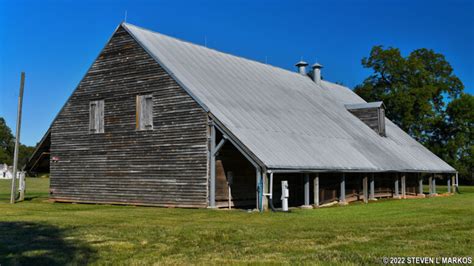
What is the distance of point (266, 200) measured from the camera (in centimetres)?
2183

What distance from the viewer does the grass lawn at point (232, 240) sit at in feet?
31.6

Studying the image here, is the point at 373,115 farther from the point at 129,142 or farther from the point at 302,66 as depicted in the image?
the point at 129,142

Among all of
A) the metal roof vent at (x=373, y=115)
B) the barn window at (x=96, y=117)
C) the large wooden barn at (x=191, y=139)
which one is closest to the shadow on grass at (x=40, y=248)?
the large wooden barn at (x=191, y=139)

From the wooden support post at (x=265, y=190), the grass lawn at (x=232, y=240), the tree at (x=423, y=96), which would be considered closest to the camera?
the grass lawn at (x=232, y=240)

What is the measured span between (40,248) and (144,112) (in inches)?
Answer: 610

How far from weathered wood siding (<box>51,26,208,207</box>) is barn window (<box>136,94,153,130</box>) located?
0.23m

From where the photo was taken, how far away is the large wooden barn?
2341cm

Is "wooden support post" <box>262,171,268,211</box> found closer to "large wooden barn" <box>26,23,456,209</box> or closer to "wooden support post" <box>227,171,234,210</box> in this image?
"large wooden barn" <box>26,23,456,209</box>

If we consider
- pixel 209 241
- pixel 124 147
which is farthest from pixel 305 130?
pixel 209 241

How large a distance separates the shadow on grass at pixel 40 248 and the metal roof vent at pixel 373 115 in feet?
85.3

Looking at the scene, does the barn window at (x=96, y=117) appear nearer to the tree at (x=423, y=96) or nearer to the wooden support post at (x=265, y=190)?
the wooden support post at (x=265, y=190)

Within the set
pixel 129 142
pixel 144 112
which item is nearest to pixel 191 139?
pixel 144 112

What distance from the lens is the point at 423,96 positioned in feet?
172

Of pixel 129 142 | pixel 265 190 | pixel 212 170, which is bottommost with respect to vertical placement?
pixel 265 190
